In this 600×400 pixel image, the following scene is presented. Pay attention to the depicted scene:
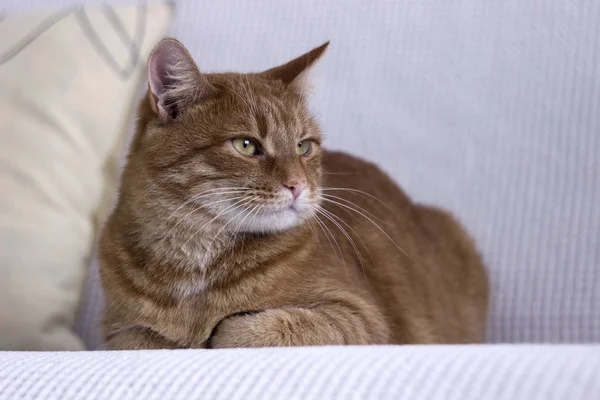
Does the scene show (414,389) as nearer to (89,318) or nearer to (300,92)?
(300,92)

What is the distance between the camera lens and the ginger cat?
1.18m

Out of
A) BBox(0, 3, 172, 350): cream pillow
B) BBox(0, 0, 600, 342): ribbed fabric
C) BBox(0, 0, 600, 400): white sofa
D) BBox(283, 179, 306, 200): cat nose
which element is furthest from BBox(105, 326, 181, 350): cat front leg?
BBox(0, 0, 600, 342): ribbed fabric

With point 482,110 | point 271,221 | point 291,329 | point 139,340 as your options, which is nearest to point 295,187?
point 271,221

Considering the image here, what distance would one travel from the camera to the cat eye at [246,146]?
1229 mm

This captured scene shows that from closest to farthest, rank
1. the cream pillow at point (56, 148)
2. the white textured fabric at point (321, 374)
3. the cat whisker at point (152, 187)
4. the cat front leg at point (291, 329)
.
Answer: the white textured fabric at point (321, 374)
the cat front leg at point (291, 329)
the cat whisker at point (152, 187)
the cream pillow at point (56, 148)

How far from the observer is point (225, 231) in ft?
4.00

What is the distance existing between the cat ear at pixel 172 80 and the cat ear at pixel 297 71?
0.19 m

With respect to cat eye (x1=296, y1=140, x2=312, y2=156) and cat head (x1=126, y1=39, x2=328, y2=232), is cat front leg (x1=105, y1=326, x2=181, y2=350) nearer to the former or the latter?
cat head (x1=126, y1=39, x2=328, y2=232)

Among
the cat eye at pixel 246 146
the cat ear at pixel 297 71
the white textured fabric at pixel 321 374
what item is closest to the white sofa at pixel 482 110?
the cat ear at pixel 297 71

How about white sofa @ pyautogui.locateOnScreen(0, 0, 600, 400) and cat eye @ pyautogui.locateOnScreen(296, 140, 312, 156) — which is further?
white sofa @ pyautogui.locateOnScreen(0, 0, 600, 400)

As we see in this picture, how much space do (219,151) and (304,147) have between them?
0.21 metres

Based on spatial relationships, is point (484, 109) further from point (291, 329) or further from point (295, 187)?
point (291, 329)

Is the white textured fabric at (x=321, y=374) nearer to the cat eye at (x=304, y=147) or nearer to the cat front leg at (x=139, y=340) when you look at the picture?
the cat front leg at (x=139, y=340)

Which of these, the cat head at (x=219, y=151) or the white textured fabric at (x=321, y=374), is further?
the cat head at (x=219, y=151)
